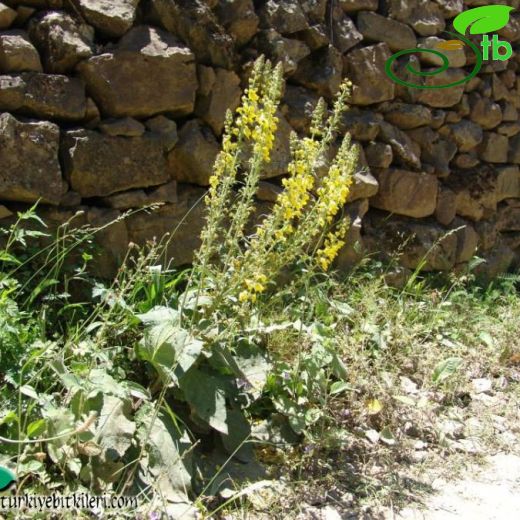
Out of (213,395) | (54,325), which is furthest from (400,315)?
(54,325)

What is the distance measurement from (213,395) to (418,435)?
117 centimetres

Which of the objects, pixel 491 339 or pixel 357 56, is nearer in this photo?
pixel 491 339

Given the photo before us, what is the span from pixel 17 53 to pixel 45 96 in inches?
8.6

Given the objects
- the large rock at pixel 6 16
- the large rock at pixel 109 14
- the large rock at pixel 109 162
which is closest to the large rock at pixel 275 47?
the large rock at pixel 109 14

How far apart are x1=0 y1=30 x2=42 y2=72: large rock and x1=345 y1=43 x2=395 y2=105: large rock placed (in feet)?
7.04

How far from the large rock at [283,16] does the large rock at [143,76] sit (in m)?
0.70

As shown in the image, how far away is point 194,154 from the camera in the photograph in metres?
3.56

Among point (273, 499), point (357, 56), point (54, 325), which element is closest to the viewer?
point (273, 499)

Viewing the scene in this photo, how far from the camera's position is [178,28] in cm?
355

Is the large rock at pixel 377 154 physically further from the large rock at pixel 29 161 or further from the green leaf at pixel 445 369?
the large rock at pixel 29 161

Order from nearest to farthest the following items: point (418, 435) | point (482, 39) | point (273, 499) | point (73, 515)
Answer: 1. point (73, 515)
2. point (273, 499)
3. point (418, 435)
4. point (482, 39)

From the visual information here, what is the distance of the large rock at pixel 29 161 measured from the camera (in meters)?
2.99

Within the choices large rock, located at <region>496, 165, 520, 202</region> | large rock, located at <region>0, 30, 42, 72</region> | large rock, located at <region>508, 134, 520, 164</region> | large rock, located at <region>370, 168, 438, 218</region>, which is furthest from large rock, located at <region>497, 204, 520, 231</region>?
large rock, located at <region>0, 30, 42, 72</region>

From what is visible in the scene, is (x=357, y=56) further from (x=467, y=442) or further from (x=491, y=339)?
(x=467, y=442)
